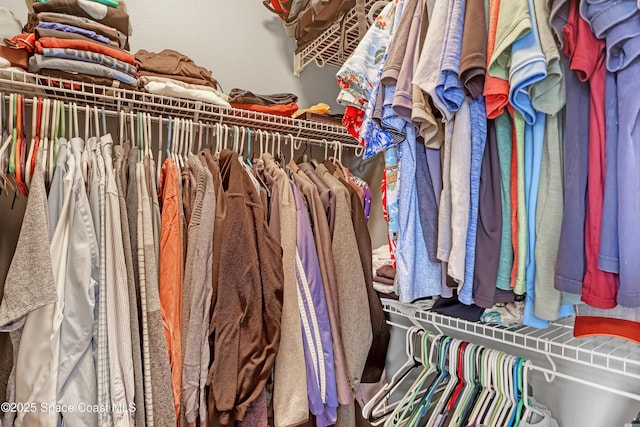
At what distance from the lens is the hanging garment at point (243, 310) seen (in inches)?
37.6

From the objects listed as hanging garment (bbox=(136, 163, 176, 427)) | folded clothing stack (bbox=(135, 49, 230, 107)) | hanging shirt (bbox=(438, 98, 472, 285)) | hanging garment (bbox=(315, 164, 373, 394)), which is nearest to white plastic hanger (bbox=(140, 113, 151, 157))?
folded clothing stack (bbox=(135, 49, 230, 107))

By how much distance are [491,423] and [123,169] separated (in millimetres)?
1109

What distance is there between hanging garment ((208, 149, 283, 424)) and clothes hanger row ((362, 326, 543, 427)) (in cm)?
34

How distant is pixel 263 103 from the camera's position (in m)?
1.44

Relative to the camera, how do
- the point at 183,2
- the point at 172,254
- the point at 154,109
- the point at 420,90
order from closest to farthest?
the point at 420,90 < the point at 172,254 < the point at 154,109 < the point at 183,2

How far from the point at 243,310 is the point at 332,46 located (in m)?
1.24

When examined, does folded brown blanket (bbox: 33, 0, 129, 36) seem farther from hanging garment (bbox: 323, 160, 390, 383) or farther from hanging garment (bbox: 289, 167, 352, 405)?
hanging garment (bbox: 323, 160, 390, 383)

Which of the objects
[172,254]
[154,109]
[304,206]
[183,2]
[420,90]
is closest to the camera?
[420,90]

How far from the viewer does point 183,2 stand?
158cm

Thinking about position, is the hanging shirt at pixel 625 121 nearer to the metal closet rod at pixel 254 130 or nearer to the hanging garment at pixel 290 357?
the hanging garment at pixel 290 357

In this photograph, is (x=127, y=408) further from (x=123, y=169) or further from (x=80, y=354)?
(x=123, y=169)

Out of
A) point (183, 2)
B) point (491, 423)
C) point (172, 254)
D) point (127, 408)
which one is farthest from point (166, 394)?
point (183, 2)

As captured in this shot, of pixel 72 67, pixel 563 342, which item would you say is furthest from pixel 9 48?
pixel 563 342

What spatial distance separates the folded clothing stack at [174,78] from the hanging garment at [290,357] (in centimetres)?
54
